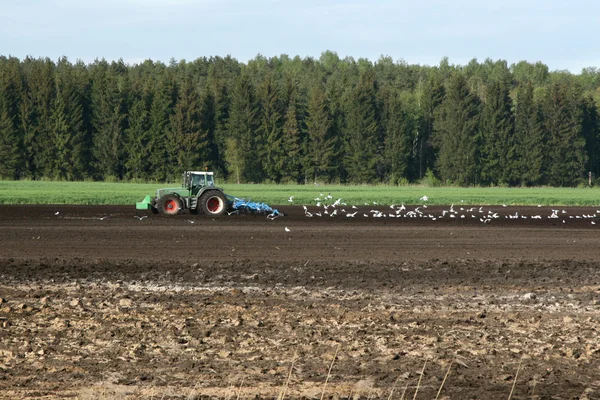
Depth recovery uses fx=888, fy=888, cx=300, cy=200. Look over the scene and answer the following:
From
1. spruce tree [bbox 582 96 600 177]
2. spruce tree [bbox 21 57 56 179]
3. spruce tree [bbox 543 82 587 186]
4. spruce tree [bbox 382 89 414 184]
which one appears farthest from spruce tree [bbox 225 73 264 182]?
spruce tree [bbox 582 96 600 177]

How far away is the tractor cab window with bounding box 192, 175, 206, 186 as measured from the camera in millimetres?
36750

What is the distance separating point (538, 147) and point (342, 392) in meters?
90.8

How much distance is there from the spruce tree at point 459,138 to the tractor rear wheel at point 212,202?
6147cm

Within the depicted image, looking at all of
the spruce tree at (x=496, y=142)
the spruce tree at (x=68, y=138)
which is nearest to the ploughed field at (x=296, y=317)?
the spruce tree at (x=68, y=138)

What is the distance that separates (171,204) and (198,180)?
1.75 m

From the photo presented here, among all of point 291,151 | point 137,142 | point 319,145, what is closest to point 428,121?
point 319,145

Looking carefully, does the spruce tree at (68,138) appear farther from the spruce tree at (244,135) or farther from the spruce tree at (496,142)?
the spruce tree at (496,142)

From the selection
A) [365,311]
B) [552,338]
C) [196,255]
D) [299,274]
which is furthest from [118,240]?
[552,338]

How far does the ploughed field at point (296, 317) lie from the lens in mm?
9648

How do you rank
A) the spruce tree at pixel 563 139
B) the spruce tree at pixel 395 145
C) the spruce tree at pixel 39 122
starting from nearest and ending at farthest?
the spruce tree at pixel 39 122 → the spruce tree at pixel 395 145 → the spruce tree at pixel 563 139

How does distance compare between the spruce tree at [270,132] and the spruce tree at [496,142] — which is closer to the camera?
the spruce tree at [270,132]

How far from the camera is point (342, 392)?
917cm

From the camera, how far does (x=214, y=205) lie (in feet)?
118

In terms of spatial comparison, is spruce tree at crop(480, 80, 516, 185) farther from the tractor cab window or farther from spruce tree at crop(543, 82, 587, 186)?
the tractor cab window
